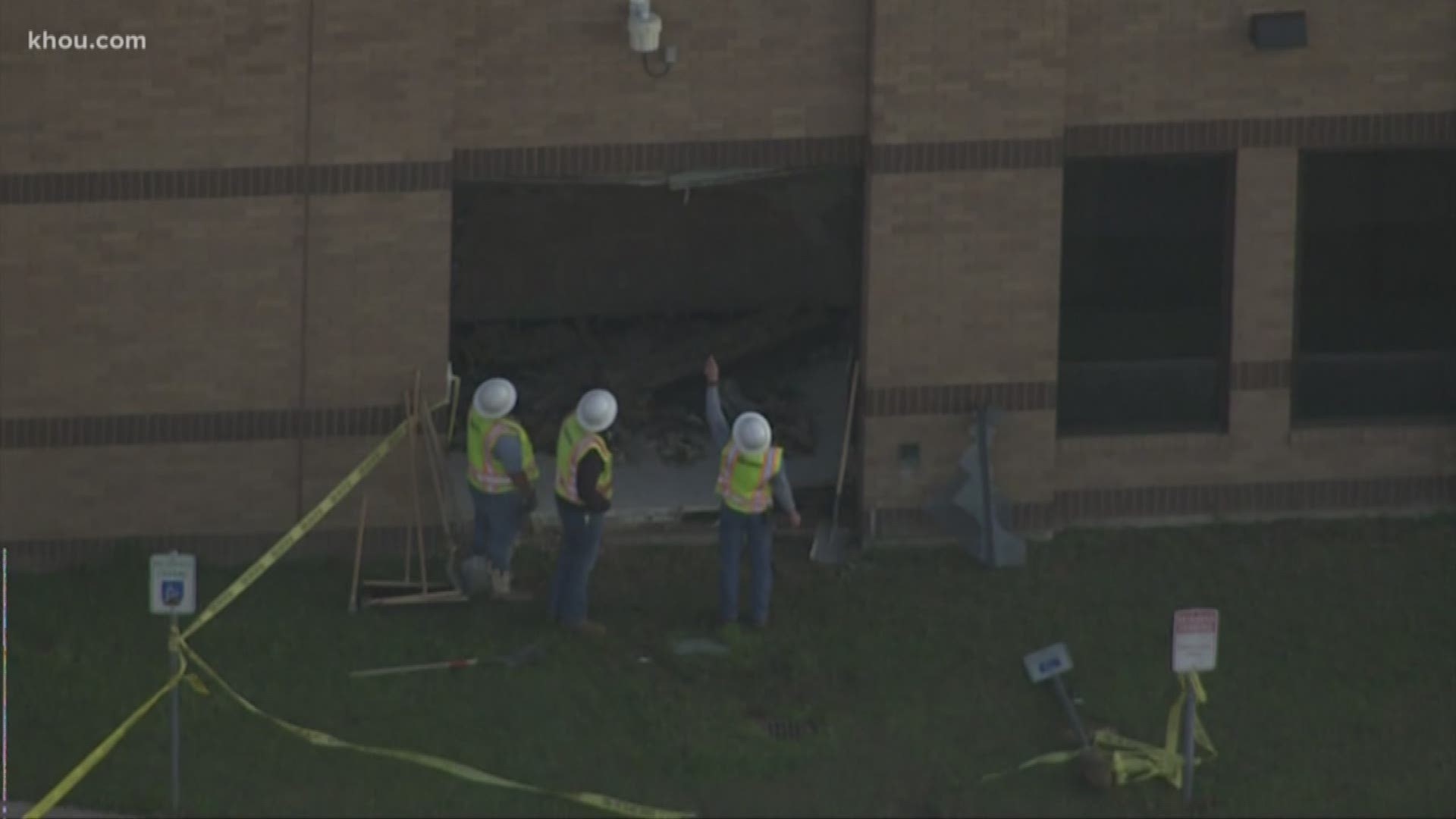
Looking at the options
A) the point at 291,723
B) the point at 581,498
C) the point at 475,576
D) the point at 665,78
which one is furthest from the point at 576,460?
the point at 665,78

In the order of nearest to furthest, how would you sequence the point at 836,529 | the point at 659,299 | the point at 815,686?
the point at 815,686 → the point at 836,529 → the point at 659,299

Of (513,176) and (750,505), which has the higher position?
(513,176)

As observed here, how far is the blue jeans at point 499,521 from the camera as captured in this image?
2192cm

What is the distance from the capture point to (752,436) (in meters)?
21.2

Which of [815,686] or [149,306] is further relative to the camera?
[149,306]

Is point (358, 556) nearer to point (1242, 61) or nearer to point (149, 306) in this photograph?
point (149, 306)

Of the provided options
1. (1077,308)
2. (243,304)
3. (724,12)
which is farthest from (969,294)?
(243,304)

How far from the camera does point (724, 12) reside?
22.4 metres

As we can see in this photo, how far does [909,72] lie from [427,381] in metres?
3.90

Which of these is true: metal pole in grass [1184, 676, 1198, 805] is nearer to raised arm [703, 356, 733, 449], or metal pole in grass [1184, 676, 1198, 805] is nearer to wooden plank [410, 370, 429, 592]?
raised arm [703, 356, 733, 449]

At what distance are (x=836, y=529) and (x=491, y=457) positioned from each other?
2801 millimetres

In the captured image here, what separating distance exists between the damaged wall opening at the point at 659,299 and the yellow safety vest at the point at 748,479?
3.28 meters

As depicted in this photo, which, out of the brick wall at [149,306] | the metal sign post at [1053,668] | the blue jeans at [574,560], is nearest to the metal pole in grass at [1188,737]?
the metal sign post at [1053,668]

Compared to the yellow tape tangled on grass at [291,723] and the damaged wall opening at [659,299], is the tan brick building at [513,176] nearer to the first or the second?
the yellow tape tangled on grass at [291,723]
